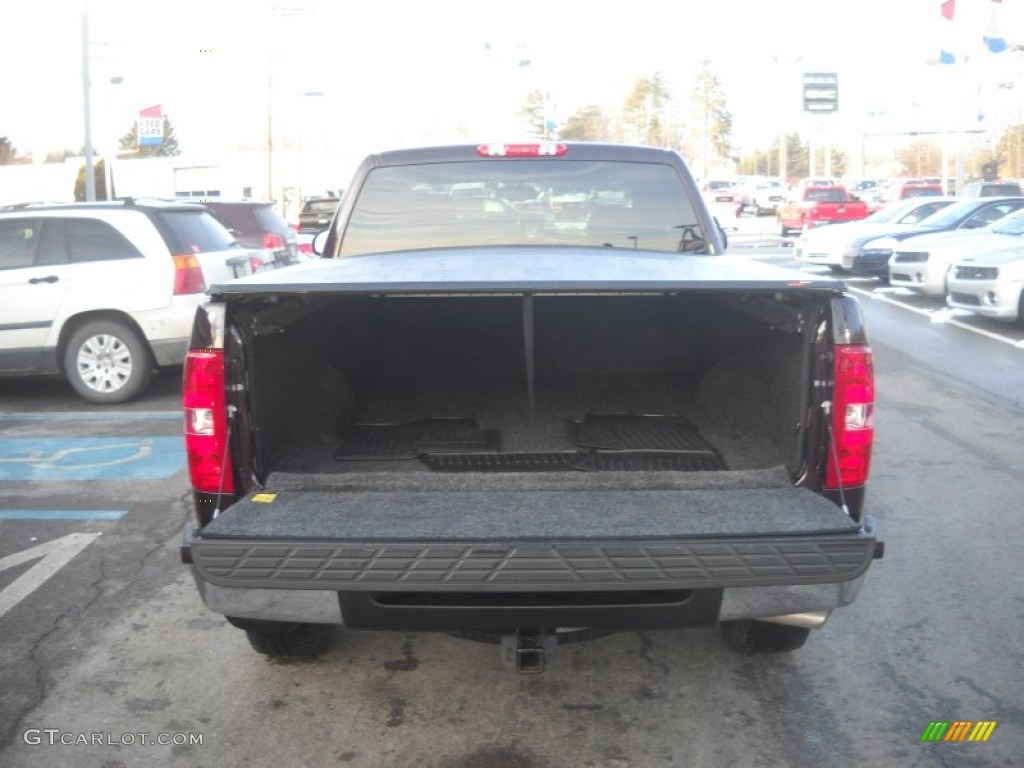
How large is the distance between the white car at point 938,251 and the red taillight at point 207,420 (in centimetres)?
1282

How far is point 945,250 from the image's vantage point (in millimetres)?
15695

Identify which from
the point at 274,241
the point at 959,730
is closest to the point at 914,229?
the point at 274,241

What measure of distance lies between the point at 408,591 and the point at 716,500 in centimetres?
106

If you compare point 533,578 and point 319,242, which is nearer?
point 533,578

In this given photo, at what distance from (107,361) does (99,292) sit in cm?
62

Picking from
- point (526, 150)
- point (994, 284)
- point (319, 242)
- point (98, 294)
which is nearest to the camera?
point (526, 150)

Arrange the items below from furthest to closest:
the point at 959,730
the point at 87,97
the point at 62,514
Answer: the point at 87,97 < the point at 62,514 < the point at 959,730

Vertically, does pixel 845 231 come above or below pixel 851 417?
above

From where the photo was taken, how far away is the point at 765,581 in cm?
302

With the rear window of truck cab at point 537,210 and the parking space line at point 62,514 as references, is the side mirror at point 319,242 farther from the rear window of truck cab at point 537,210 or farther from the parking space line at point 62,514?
the parking space line at point 62,514

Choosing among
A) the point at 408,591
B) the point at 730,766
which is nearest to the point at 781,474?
the point at 730,766

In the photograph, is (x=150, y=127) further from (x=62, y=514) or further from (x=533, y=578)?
(x=533, y=578)

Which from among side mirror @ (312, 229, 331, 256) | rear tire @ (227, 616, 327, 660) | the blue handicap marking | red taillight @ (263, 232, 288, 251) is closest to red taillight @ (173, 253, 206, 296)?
the blue handicap marking

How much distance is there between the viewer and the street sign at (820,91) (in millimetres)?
58125
